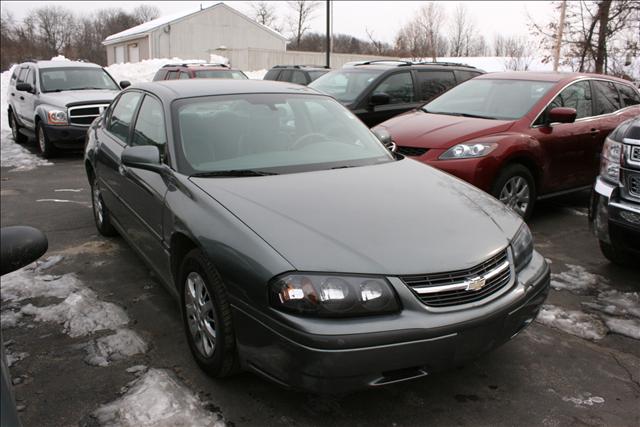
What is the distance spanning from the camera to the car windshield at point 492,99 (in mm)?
6191

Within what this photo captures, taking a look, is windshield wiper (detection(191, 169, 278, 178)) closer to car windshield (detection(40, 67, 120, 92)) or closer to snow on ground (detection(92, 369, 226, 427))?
snow on ground (detection(92, 369, 226, 427))

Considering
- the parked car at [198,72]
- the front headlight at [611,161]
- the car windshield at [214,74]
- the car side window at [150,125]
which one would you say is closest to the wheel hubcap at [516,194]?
the front headlight at [611,161]

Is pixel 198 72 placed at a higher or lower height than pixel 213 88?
higher

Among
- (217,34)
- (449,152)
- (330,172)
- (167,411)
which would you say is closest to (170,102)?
(330,172)

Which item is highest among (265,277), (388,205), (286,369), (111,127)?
(111,127)

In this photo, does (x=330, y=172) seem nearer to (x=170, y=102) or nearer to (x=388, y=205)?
(x=388, y=205)

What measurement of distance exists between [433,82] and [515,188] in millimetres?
4178

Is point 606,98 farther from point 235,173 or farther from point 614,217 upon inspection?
point 235,173

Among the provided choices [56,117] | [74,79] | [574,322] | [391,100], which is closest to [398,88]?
[391,100]

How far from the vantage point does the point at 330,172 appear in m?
3.46

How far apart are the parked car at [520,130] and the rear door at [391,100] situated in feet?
5.33

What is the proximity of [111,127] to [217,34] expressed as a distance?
41.5 meters

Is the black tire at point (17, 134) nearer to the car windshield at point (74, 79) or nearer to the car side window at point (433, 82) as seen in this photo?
the car windshield at point (74, 79)

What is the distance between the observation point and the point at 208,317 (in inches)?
115
